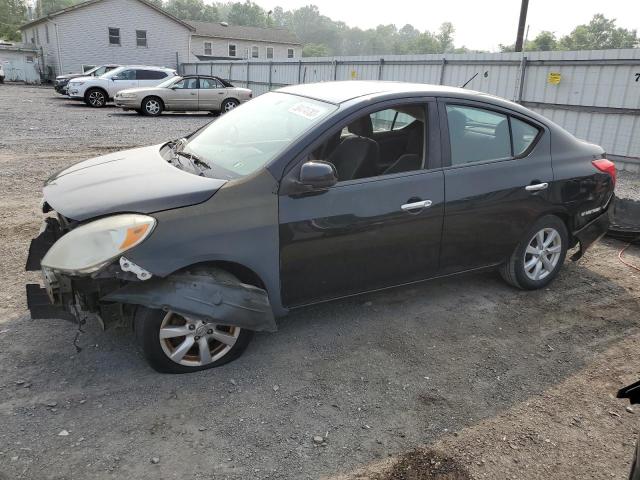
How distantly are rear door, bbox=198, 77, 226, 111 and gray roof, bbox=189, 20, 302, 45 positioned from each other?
104 feet

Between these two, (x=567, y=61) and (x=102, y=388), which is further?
(x=567, y=61)

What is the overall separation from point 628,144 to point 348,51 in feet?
486

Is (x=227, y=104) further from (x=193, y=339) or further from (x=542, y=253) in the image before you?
(x=193, y=339)

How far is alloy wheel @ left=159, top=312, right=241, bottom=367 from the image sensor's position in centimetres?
317

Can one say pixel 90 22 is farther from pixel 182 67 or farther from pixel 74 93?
pixel 74 93

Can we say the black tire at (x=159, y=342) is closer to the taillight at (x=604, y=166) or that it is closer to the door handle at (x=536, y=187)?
the door handle at (x=536, y=187)

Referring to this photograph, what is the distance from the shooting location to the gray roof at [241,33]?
160 ft

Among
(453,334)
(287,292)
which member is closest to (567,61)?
(453,334)

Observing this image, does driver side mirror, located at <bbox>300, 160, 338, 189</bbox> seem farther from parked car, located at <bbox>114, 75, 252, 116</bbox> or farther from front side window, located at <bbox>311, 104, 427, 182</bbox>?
parked car, located at <bbox>114, 75, 252, 116</bbox>

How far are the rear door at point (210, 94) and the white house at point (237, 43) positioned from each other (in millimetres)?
29735

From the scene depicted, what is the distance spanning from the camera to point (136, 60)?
3772 cm

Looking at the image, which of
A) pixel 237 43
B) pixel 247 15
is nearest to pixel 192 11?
pixel 247 15

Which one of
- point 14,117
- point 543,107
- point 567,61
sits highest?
point 567,61

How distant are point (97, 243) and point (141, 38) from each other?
39524 mm
